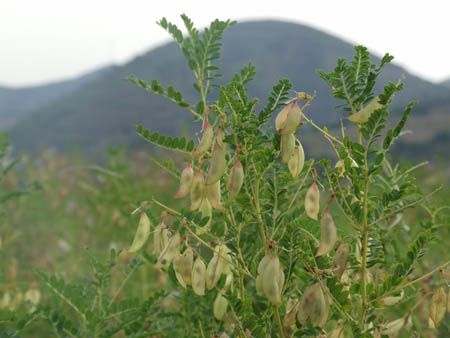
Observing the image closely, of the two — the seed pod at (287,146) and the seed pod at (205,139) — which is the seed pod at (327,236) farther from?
the seed pod at (205,139)

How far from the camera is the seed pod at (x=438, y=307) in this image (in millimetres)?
960

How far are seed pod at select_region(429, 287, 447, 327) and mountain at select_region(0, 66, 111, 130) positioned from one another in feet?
223

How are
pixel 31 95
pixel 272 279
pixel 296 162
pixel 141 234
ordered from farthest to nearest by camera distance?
pixel 31 95 < pixel 141 234 < pixel 296 162 < pixel 272 279

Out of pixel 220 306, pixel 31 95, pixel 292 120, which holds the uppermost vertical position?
pixel 292 120

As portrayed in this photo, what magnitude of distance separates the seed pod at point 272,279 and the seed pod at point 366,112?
29 centimetres

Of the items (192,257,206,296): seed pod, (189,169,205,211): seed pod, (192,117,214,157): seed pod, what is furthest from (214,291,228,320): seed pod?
(192,117,214,157): seed pod

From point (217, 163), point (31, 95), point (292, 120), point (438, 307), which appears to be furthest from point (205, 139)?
point (31, 95)

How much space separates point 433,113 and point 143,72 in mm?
29615

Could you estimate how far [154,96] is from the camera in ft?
139

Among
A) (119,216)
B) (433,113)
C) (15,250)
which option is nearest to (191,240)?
(119,216)

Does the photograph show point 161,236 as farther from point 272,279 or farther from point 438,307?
point 438,307

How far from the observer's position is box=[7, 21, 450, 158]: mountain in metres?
41.8

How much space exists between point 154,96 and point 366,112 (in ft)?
139

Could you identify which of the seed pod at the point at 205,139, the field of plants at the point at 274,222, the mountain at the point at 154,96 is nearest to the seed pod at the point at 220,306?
the field of plants at the point at 274,222
